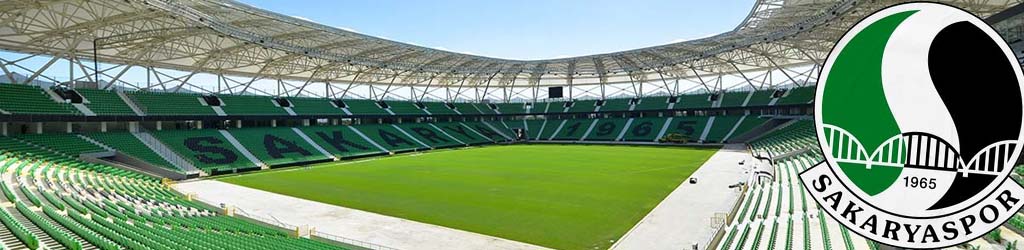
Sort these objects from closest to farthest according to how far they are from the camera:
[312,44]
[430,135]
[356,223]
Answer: [356,223]
[312,44]
[430,135]

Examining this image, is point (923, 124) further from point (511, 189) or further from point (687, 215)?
point (511, 189)

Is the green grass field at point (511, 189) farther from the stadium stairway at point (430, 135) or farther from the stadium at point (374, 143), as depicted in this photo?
Result: the stadium stairway at point (430, 135)

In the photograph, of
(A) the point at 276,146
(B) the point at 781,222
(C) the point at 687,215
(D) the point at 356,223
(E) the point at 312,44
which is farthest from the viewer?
(A) the point at 276,146

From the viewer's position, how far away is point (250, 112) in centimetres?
4462

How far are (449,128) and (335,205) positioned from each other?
41877 millimetres

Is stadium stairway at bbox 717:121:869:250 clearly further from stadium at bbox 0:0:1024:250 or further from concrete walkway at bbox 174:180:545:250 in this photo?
concrete walkway at bbox 174:180:545:250

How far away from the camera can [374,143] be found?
49.2 metres

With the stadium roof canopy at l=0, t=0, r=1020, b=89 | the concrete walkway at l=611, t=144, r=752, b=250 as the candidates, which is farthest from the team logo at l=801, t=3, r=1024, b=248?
the stadium roof canopy at l=0, t=0, r=1020, b=89

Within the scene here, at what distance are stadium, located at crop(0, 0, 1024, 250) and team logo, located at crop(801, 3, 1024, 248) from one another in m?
0.12

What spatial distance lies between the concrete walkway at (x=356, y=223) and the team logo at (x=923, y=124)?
40.8 ft

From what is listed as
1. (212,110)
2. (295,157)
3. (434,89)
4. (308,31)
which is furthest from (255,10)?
(434,89)

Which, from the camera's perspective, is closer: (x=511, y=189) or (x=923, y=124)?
(x=923, y=124)

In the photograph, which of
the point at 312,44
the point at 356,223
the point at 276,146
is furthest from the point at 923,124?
the point at 276,146

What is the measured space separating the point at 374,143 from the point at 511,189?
2765cm
